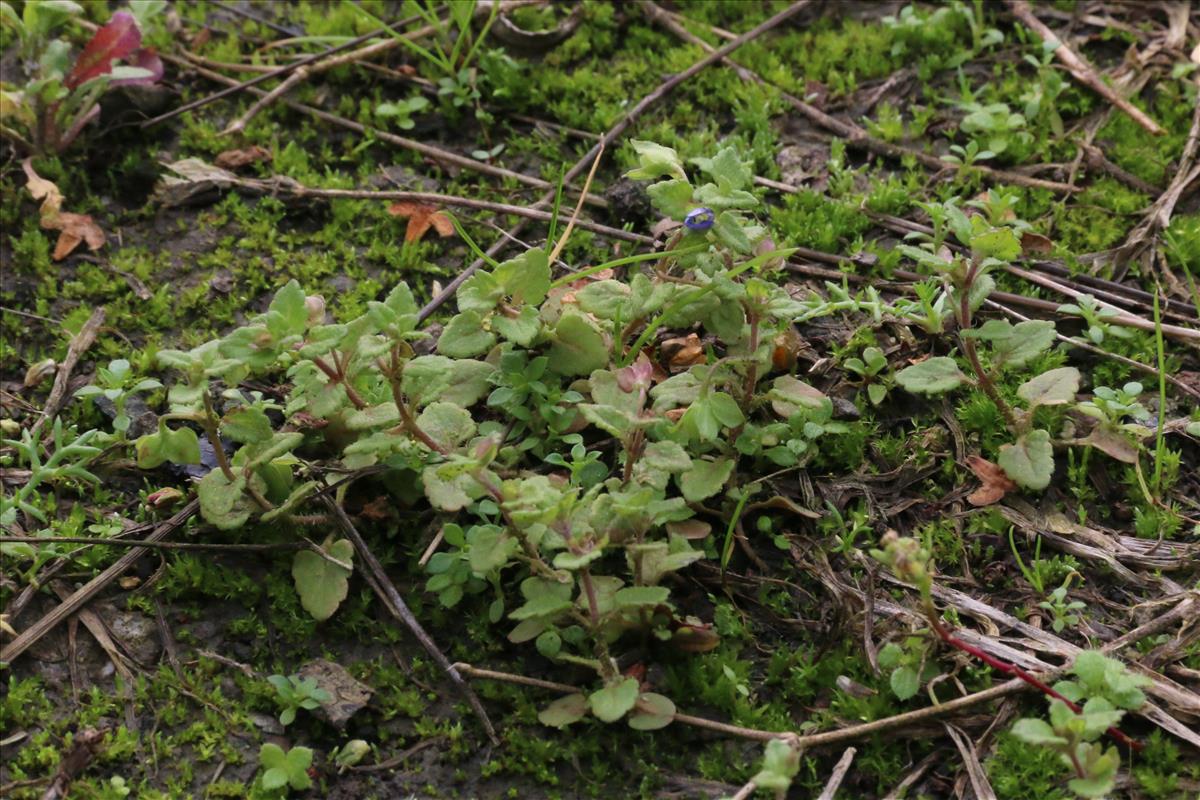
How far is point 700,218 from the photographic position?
2.79 metres

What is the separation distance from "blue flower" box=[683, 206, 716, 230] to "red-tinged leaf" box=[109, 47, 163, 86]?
88.5 inches

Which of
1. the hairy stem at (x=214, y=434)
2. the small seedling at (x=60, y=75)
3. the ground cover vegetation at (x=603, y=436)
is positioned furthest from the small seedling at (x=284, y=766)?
the small seedling at (x=60, y=75)

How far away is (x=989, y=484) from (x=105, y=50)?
321cm

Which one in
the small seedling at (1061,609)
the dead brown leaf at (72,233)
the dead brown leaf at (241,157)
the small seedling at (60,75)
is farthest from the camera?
the dead brown leaf at (241,157)

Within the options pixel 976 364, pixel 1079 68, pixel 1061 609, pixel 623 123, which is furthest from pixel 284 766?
pixel 1079 68

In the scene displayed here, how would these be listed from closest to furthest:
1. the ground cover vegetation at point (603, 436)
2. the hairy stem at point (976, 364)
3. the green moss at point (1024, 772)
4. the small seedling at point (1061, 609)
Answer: the green moss at point (1024, 772)
the ground cover vegetation at point (603, 436)
the small seedling at point (1061, 609)
the hairy stem at point (976, 364)

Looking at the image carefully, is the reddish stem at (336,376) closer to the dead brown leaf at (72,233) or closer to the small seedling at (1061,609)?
the dead brown leaf at (72,233)

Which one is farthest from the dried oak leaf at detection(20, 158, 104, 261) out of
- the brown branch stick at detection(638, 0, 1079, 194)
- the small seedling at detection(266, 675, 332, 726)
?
the brown branch stick at detection(638, 0, 1079, 194)

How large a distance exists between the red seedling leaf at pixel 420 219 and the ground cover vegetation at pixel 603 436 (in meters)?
0.01

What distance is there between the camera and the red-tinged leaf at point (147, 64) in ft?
13.1

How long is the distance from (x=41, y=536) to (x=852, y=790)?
6.75ft

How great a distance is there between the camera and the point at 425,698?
2715mm

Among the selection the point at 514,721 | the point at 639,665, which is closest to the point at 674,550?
the point at 639,665

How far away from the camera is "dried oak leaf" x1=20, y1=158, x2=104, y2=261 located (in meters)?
3.71
